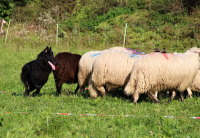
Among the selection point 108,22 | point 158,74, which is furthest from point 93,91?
point 108,22

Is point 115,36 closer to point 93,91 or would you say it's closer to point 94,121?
point 93,91

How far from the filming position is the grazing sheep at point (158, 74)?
5.66 metres

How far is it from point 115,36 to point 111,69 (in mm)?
9893

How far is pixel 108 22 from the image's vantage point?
61.1 feet

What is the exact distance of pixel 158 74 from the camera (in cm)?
565

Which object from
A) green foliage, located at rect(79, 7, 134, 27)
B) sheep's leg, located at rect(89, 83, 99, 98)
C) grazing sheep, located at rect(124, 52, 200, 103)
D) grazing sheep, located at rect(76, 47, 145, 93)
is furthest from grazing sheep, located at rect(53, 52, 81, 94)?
green foliage, located at rect(79, 7, 134, 27)

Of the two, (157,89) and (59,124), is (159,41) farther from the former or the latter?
(59,124)

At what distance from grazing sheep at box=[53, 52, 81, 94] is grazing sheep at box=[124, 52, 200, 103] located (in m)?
2.02

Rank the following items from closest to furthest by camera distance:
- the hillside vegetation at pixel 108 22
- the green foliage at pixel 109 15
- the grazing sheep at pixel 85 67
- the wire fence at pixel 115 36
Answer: the grazing sheep at pixel 85 67
the wire fence at pixel 115 36
the hillside vegetation at pixel 108 22
the green foliage at pixel 109 15

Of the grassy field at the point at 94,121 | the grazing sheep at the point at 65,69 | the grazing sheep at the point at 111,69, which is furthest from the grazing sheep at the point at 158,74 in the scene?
the grazing sheep at the point at 65,69

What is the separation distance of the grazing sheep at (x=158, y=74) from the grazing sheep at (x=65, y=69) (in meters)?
2.02

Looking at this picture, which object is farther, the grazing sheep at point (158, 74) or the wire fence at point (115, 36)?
the wire fence at point (115, 36)

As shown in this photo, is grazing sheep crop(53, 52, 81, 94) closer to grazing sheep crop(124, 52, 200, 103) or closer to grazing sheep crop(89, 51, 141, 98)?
grazing sheep crop(89, 51, 141, 98)

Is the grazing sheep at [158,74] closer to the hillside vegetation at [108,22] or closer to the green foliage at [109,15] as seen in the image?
the hillside vegetation at [108,22]
